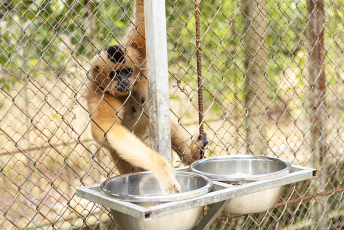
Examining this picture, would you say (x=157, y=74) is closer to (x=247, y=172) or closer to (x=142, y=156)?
(x=142, y=156)

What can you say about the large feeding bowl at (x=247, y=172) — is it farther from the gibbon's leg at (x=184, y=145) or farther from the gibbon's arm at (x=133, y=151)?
the gibbon's leg at (x=184, y=145)

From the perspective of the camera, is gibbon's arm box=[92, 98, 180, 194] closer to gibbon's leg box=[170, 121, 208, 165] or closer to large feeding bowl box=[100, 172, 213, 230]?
large feeding bowl box=[100, 172, 213, 230]

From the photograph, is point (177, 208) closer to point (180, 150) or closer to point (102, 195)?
point (102, 195)

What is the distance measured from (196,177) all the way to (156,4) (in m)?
1.10

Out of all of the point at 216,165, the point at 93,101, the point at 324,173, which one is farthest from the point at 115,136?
the point at 324,173

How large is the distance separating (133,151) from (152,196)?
790 mm

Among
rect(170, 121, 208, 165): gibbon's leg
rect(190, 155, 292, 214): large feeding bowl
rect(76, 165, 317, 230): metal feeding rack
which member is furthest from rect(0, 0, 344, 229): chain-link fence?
rect(76, 165, 317, 230): metal feeding rack

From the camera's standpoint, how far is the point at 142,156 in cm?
224

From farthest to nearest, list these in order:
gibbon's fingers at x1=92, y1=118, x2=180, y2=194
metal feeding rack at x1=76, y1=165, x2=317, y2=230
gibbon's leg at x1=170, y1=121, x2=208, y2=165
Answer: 1. gibbon's leg at x1=170, y1=121, x2=208, y2=165
2. gibbon's fingers at x1=92, y1=118, x2=180, y2=194
3. metal feeding rack at x1=76, y1=165, x2=317, y2=230

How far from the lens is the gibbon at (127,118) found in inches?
83.7

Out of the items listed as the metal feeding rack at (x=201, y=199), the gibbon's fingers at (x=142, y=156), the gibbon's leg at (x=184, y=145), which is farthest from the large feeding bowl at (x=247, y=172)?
the gibbon's leg at (x=184, y=145)

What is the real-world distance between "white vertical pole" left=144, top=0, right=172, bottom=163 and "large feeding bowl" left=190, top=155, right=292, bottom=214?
29 centimetres

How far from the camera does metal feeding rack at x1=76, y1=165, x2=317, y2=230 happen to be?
1.51 meters

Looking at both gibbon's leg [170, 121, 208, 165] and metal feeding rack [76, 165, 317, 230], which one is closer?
metal feeding rack [76, 165, 317, 230]
